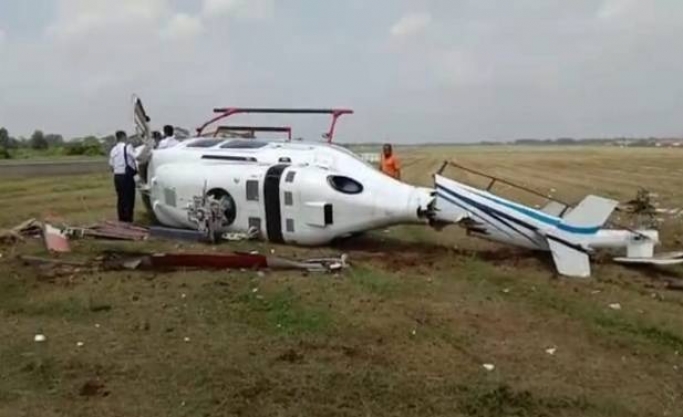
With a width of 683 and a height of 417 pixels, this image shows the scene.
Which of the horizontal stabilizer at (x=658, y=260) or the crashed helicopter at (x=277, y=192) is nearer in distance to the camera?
the horizontal stabilizer at (x=658, y=260)

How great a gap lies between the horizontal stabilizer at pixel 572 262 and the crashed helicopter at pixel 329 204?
1 cm

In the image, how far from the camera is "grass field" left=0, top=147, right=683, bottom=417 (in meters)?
5.60

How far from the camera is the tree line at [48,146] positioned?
66.1m

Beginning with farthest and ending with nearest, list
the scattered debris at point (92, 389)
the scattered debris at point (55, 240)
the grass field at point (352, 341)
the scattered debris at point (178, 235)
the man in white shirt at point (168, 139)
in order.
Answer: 1. the man in white shirt at point (168, 139)
2. the scattered debris at point (178, 235)
3. the scattered debris at point (55, 240)
4. the scattered debris at point (92, 389)
5. the grass field at point (352, 341)

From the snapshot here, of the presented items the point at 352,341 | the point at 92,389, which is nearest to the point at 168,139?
the point at 352,341

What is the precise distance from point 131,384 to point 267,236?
6.63m

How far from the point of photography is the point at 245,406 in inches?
215

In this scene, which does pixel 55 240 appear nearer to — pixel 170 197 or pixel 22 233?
pixel 22 233

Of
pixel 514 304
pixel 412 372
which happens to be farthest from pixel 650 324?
pixel 412 372

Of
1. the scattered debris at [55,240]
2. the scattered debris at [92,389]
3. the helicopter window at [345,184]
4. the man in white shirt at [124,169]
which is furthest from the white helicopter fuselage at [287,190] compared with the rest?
the scattered debris at [92,389]

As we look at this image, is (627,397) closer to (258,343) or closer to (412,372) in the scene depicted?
(412,372)

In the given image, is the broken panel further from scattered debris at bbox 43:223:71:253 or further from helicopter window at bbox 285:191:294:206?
helicopter window at bbox 285:191:294:206

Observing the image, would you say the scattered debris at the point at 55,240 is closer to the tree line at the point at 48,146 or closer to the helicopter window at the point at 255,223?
the helicopter window at the point at 255,223

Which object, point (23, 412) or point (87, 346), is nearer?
point (23, 412)
